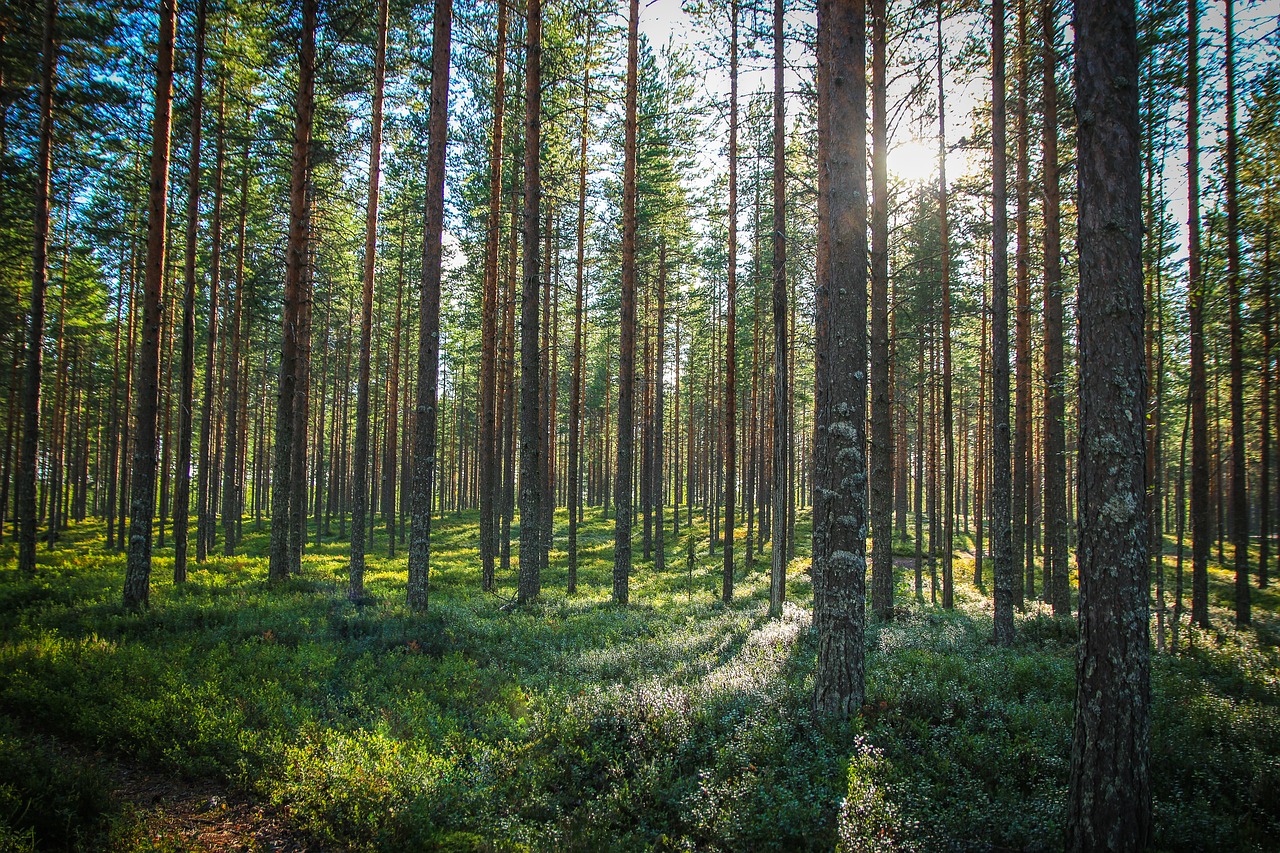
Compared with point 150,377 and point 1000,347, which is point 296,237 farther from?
point 1000,347

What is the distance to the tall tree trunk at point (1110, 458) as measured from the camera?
423 centimetres

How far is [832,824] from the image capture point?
459 centimetres

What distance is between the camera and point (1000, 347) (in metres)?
10.9

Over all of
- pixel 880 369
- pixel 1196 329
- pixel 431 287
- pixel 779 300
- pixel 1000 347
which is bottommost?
pixel 880 369

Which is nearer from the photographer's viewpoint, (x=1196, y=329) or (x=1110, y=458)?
(x=1110, y=458)

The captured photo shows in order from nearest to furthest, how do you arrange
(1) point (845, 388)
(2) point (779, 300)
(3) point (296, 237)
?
(1) point (845, 388) < (2) point (779, 300) < (3) point (296, 237)

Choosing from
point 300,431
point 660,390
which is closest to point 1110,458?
point 300,431

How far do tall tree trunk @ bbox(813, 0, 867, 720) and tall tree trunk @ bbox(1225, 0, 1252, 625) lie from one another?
1304 cm

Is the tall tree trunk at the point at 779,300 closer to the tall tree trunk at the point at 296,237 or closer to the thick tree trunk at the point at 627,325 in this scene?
the thick tree trunk at the point at 627,325

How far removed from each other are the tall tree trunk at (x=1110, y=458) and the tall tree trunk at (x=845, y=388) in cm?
224

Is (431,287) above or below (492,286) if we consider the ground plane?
below

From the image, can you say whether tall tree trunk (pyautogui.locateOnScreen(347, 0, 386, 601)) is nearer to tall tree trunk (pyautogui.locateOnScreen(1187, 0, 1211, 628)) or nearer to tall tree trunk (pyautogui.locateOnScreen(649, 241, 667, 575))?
tall tree trunk (pyautogui.locateOnScreen(649, 241, 667, 575))

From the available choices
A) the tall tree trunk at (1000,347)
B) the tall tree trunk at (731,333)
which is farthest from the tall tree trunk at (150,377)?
the tall tree trunk at (1000,347)

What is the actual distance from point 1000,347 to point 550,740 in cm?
1091
